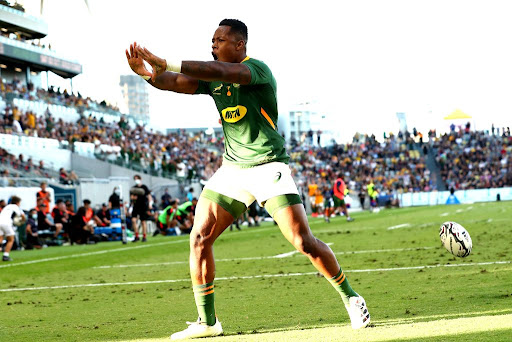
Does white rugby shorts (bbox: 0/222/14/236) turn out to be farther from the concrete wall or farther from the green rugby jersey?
the concrete wall

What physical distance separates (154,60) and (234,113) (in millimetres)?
1071

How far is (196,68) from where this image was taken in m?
5.13

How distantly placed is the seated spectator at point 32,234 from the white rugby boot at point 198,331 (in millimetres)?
18913

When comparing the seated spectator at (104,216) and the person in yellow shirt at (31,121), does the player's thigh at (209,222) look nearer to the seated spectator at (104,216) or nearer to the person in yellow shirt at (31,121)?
the seated spectator at (104,216)

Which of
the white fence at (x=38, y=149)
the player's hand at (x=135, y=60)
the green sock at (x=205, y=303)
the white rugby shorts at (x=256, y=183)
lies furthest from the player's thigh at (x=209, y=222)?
the white fence at (x=38, y=149)

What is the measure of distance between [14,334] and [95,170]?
35.0m

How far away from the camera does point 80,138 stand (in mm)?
44594

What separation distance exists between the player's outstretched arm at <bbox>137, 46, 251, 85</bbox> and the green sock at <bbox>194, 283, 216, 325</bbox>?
169cm

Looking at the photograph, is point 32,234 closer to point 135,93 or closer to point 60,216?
point 60,216

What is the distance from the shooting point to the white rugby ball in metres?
9.14

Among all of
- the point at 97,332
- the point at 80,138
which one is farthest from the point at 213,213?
the point at 80,138

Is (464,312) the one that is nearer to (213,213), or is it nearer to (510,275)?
(213,213)

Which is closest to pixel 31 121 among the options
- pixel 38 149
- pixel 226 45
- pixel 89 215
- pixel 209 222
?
pixel 38 149

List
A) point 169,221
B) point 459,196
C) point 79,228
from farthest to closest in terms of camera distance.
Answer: point 459,196 → point 169,221 → point 79,228
